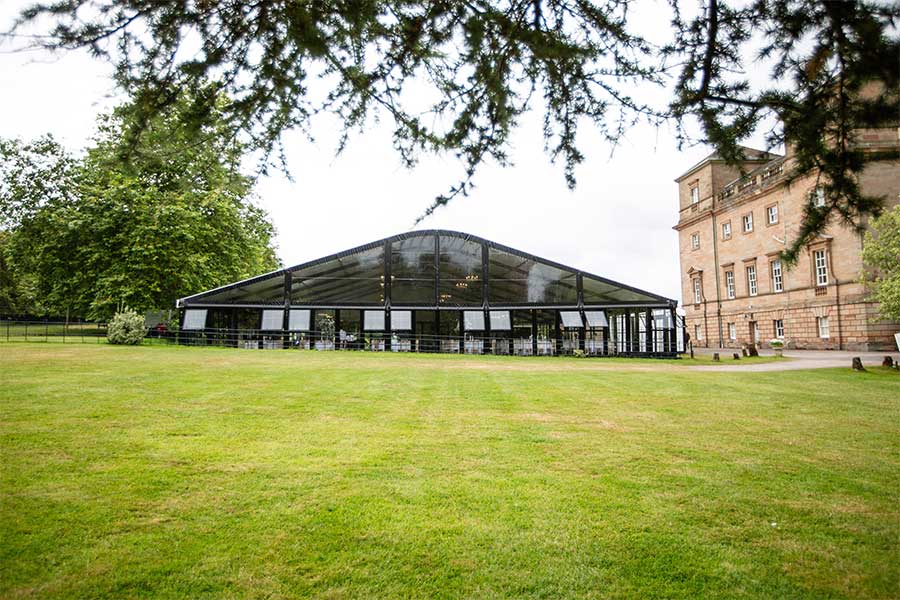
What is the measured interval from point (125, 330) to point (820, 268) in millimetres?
40695

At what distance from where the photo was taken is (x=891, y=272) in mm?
16938

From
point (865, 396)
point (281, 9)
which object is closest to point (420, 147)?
point (281, 9)

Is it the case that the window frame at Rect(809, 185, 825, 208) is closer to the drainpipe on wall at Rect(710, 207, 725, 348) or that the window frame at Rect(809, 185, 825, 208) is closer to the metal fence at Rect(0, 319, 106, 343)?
the metal fence at Rect(0, 319, 106, 343)

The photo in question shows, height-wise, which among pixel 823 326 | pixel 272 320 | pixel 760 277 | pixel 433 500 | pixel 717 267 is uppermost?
pixel 717 267

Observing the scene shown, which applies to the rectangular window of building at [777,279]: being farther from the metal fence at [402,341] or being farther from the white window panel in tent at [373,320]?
the white window panel in tent at [373,320]

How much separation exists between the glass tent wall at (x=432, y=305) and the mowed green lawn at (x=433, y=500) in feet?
56.9

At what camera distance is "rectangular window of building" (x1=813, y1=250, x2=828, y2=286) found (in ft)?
104

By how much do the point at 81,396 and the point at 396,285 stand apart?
731 inches

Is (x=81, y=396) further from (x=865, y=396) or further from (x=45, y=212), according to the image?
(x=45, y=212)

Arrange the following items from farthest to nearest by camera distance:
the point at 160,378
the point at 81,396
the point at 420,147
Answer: the point at 160,378, the point at 81,396, the point at 420,147

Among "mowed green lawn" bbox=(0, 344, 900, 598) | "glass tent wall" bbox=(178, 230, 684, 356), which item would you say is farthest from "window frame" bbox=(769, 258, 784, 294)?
"mowed green lawn" bbox=(0, 344, 900, 598)

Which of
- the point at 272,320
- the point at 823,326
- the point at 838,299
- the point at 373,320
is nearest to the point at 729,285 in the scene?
the point at 823,326

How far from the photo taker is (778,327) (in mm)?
35594

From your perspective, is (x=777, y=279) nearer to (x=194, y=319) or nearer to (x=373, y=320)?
(x=373, y=320)
